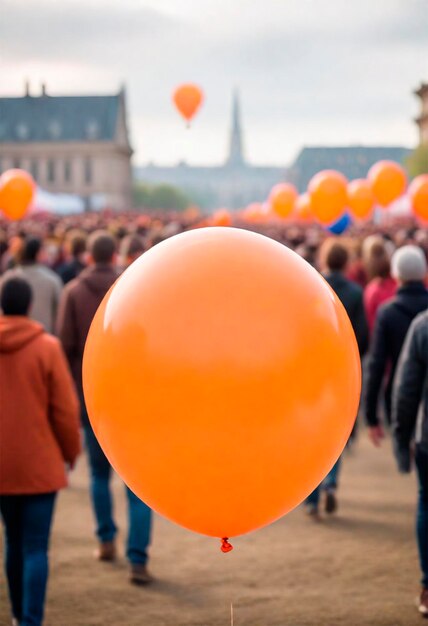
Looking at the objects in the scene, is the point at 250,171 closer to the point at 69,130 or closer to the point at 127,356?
the point at 69,130

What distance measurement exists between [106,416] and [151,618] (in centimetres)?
252

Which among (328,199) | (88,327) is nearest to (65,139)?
(328,199)

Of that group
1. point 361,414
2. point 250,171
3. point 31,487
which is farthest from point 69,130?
point 250,171

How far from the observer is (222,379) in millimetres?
2236

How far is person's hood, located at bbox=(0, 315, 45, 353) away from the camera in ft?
13.1

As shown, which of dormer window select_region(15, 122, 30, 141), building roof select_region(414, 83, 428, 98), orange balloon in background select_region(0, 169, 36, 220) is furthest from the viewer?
dormer window select_region(15, 122, 30, 141)

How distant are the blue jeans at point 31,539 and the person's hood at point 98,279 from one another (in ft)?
5.27

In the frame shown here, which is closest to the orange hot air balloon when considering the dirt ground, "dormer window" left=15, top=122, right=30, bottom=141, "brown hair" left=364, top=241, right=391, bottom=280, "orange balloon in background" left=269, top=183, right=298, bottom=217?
"brown hair" left=364, top=241, right=391, bottom=280

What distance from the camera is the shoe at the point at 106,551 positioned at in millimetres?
5480

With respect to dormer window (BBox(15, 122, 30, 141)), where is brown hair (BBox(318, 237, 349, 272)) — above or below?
below

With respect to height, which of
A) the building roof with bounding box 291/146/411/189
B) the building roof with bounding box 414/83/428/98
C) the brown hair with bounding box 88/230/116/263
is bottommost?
the brown hair with bounding box 88/230/116/263

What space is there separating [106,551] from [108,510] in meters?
0.26

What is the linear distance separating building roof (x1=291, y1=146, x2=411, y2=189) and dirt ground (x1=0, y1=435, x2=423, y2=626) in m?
128

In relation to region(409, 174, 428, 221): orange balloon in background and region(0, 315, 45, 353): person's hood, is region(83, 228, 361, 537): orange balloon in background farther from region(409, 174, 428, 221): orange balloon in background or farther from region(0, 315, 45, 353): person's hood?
region(409, 174, 428, 221): orange balloon in background
